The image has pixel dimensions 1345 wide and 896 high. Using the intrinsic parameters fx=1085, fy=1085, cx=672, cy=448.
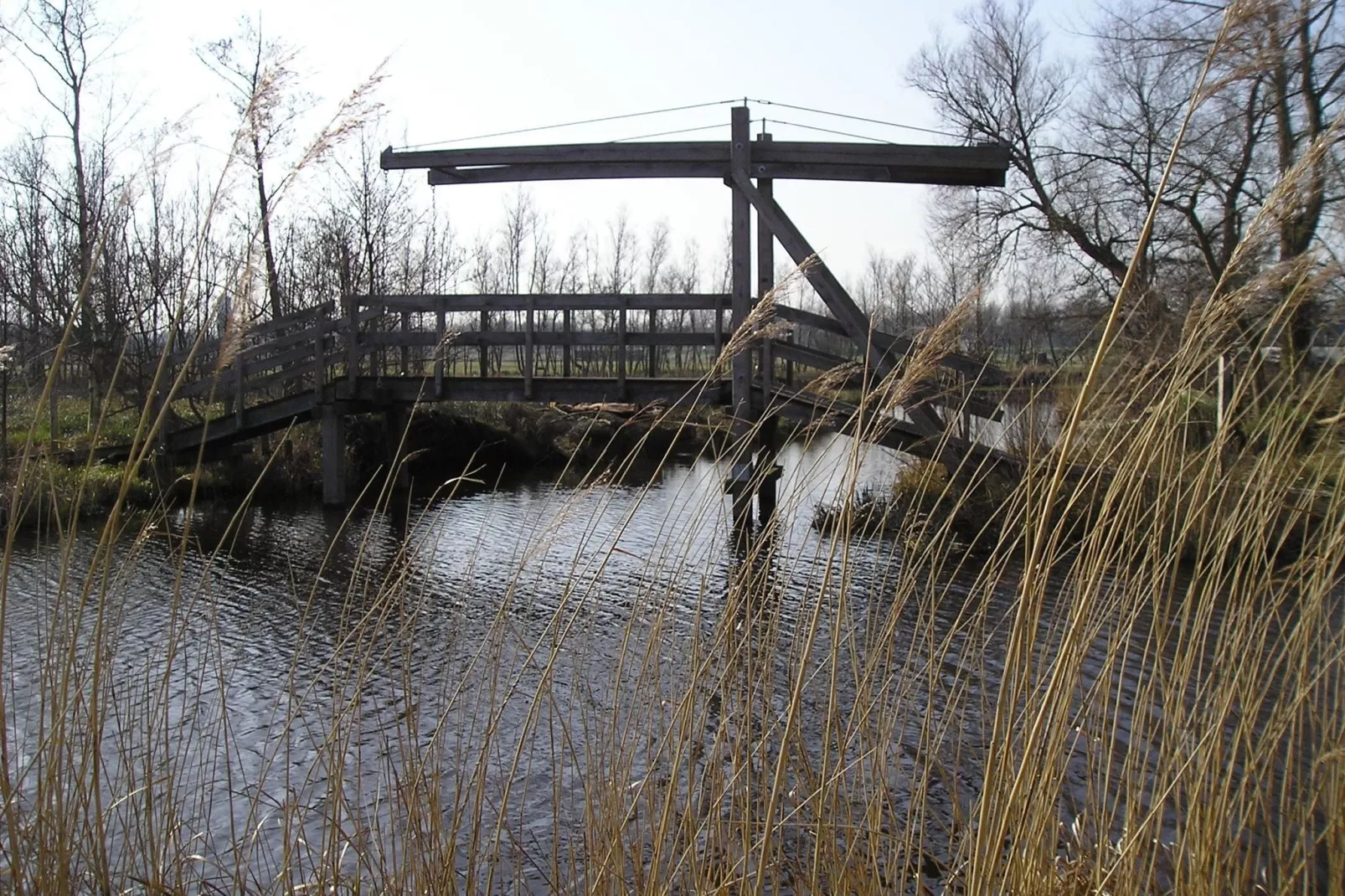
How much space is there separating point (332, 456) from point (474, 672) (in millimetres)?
7751

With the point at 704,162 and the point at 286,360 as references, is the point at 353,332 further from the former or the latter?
the point at 704,162

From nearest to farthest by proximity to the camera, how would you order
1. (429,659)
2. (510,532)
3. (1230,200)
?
1. (429,659)
2. (510,532)
3. (1230,200)

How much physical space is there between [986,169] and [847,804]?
853 centimetres

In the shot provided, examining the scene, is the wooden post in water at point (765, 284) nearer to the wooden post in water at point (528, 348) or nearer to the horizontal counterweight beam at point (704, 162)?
the horizontal counterweight beam at point (704, 162)

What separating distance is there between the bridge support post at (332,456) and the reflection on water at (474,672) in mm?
1104

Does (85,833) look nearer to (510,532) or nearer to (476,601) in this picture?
(476,601)

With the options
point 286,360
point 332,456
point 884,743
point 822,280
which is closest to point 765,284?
point 822,280

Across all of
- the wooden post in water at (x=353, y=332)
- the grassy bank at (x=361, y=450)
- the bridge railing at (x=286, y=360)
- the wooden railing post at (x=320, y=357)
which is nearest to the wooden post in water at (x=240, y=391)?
the bridge railing at (x=286, y=360)

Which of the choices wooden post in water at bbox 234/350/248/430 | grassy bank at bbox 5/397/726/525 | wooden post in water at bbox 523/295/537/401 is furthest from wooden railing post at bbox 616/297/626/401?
wooden post in water at bbox 234/350/248/430

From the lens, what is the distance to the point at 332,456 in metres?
12.2

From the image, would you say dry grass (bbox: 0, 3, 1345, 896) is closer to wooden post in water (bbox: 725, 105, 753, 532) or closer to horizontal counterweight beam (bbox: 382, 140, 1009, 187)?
wooden post in water (bbox: 725, 105, 753, 532)

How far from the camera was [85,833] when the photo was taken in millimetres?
2350

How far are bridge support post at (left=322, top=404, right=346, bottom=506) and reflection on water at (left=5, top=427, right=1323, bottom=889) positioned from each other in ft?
3.62

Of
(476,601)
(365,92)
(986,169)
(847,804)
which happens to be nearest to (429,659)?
(476,601)
